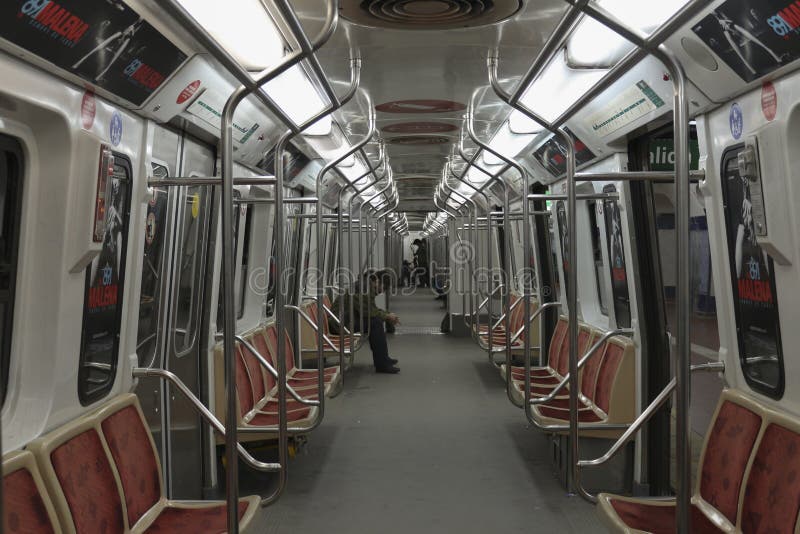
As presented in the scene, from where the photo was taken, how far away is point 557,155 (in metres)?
6.40

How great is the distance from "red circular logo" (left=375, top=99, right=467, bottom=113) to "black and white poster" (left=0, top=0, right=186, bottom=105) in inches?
101

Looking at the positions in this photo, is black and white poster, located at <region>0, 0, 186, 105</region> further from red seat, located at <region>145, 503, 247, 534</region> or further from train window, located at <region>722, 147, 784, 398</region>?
train window, located at <region>722, 147, 784, 398</region>

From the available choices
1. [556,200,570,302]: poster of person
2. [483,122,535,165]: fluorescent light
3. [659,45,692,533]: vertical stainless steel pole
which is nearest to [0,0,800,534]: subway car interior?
[659,45,692,533]: vertical stainless steel pole

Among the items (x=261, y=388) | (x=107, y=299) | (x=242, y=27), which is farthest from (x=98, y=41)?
(x=261, y=388)

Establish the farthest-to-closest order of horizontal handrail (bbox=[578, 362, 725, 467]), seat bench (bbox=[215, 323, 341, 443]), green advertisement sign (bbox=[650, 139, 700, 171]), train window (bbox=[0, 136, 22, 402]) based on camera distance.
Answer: seat bench (bbox=[215, 323, 341, 443]) → green advertisement sign (bbox=[650, 139, 700, 171]) → horizontal handrail (bbox=[578, 362, 725, 467]) → train window (bbox=[0, 136, 22, 402])

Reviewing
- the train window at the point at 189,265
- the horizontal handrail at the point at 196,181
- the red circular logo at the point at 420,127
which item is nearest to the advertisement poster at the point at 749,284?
the horizontal handrail at the point at 196,181

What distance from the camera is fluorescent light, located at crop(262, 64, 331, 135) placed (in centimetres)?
434

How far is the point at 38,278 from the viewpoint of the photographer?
2812 millimetres

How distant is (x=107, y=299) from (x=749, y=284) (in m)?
2.89

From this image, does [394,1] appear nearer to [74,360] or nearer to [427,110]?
[74,360]

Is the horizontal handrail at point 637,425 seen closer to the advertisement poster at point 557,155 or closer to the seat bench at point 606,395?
the seat bench at point 606,395

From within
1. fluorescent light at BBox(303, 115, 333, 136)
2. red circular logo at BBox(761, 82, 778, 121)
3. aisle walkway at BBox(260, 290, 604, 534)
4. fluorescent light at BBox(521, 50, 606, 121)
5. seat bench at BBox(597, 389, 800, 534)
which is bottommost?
aisle walkway at BBox(260, 290, 604, 534)

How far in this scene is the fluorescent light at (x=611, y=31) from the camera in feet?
10.1

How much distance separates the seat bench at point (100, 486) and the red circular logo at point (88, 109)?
3.91 feet
